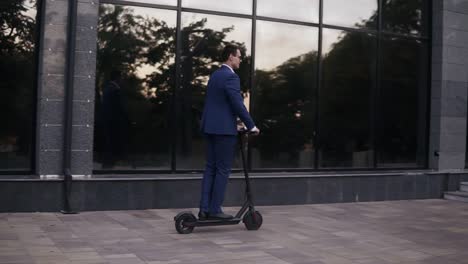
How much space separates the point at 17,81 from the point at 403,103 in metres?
6.46

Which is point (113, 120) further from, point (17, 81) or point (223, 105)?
point (223, 105)

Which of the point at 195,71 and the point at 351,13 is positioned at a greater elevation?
the point at 351,13

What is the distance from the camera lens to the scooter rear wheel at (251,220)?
22.6 ft

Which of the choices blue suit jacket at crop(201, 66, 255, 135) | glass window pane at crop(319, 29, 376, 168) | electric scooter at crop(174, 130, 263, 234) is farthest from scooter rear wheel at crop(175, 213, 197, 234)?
glass window pane at crop(319, 29, 376, 168)

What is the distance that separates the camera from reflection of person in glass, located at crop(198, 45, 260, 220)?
6.65 metres

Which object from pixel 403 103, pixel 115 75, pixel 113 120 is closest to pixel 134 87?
pixel 115 75

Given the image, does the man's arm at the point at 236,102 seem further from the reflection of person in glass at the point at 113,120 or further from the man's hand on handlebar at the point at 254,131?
the reflection of person in glass at the point at 113,120

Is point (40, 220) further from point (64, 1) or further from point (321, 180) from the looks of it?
point (321, 180)

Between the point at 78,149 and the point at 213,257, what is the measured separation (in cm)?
311

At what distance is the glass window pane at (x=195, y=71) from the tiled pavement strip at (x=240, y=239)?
1.00m

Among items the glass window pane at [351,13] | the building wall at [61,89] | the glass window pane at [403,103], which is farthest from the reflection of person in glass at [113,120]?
the glass window pane at [403,103]

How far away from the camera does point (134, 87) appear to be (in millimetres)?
8594

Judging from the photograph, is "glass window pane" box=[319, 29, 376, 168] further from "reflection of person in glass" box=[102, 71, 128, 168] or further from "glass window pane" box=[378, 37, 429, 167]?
"reflection of person in glass" box=[102, 71, 128, 168]

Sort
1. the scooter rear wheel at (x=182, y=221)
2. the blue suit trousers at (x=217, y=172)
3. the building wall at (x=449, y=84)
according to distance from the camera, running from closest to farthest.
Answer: the scooter rear wheel at (x=182, y=221) < the blue suit trousers at (x=217, y=172) < the building wall at (x=449, y=84)
